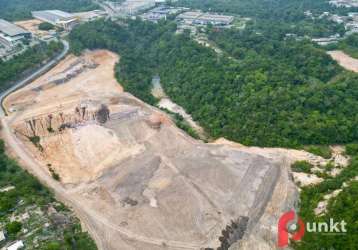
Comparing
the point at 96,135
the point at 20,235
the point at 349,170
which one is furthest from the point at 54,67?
the point at 349,170

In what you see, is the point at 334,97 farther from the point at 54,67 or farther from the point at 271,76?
the point at 54,67

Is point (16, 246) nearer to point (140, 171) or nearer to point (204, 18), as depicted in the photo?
point (140, 171)

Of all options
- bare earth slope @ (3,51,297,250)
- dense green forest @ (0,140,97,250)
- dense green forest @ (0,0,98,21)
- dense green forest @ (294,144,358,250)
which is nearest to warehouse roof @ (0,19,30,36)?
dense green forest @ (0,0,98,21)

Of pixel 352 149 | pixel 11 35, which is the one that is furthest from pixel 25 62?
pixel 352 149

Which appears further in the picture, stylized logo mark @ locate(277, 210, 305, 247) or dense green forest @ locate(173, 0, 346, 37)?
dense green forest @ locate(173, 0, 346, 37)

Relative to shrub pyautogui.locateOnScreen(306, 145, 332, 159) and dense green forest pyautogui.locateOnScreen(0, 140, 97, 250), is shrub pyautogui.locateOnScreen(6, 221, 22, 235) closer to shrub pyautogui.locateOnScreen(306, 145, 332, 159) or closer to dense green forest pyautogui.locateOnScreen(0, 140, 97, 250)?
dense green forest pyautogui.locateOnScreen(0, 140, 97, 250)

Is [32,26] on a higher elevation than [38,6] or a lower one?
lower

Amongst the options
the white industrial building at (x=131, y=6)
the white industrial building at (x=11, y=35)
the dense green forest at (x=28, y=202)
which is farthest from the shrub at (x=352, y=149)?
the white industrial building at (x=131, y=6)

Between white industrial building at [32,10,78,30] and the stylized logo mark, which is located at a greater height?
white industrial building at [32,10,78,30]
